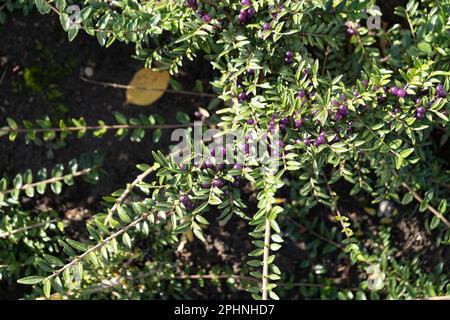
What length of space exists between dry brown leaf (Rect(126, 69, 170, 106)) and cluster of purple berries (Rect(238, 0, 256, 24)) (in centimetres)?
76

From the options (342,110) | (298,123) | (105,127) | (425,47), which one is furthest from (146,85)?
(425,47)

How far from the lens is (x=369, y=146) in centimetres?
216

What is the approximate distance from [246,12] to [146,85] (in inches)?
33.1

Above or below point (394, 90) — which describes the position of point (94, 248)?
below

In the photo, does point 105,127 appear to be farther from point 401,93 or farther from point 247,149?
point 401,93

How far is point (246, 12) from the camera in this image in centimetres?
216

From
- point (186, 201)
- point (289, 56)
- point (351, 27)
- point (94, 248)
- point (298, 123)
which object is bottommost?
point (94, 248)

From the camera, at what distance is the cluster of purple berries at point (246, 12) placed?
6.93 feet

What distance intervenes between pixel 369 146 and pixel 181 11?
2.45 ft

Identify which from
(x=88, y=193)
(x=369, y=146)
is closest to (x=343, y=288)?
(x=369, y=146)

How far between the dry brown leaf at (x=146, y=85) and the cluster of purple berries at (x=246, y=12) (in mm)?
763

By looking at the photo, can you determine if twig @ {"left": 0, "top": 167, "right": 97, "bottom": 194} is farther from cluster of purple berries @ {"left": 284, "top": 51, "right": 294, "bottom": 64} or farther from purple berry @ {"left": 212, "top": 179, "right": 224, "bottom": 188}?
cluster of purple berries @ {"left": 284, "top": 51, "right": 294, "bottom": 64}

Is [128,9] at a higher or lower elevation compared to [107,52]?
lower
